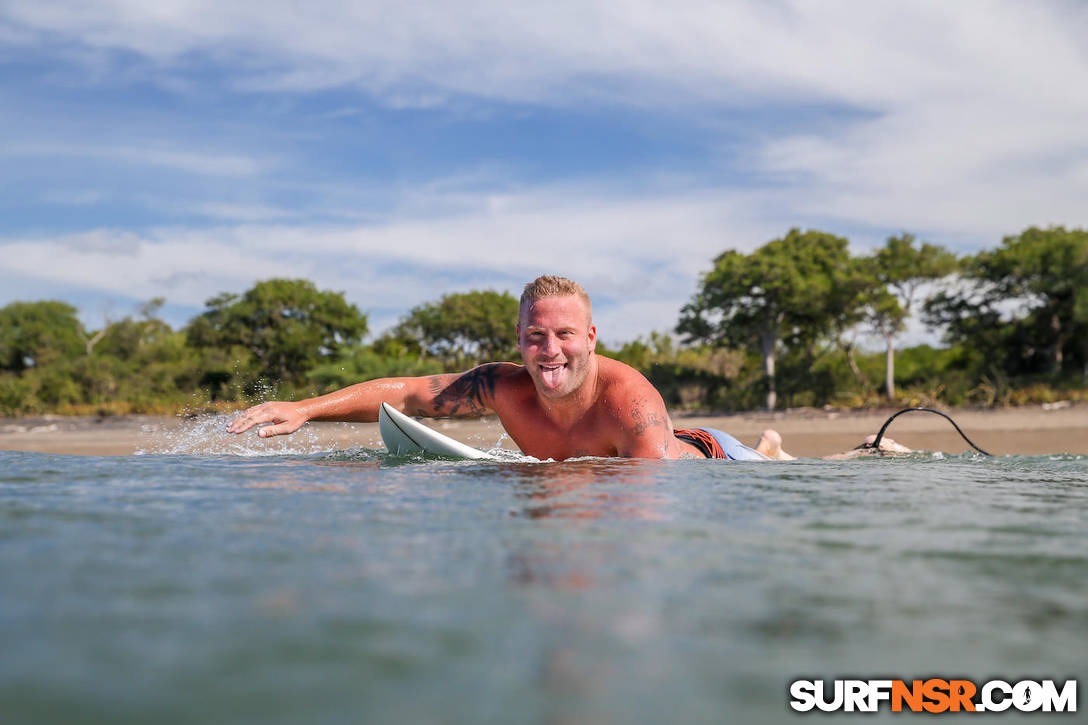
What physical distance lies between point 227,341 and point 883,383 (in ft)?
84.6

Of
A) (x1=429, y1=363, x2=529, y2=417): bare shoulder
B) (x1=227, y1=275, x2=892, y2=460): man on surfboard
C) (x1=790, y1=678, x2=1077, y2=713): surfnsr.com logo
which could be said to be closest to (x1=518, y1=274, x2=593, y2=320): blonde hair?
(x1=227, y1=275, x2=892, y2=460): man on surfboard

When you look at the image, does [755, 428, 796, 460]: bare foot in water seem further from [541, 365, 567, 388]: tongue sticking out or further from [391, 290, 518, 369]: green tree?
[391, 290, 518, 369]: green tree

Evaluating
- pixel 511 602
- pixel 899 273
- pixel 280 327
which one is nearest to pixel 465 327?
pixel 280 327

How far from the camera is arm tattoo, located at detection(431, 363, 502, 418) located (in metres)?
6.31

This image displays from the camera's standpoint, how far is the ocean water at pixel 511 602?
1.40m

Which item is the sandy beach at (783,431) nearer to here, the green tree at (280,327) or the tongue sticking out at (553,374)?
the tongue sticking out at (553,374)

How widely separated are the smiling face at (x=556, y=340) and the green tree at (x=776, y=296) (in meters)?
22.3

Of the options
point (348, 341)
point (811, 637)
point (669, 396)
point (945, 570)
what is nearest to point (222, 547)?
point (811, 637)

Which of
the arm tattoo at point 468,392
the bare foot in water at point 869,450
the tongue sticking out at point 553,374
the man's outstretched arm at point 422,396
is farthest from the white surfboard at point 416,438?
the bare foot in water at point 869,450

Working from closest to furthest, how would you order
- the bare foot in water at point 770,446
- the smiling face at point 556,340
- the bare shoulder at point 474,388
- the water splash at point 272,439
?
the smiling face at point 556,340 < the bare shoulder at point 474,388 < the bare foot in water at point 770,446 < the water splash at point 272,439

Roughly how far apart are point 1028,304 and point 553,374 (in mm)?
25920

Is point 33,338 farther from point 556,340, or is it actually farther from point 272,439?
point 556,340

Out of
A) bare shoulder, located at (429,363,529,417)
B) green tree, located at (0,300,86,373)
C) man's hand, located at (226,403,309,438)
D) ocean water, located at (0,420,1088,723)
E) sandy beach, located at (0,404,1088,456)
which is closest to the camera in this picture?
ocean water, located at (0,420,1088,723)

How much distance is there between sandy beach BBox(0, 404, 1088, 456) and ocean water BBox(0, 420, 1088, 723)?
28.8 feet
